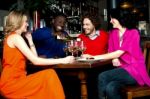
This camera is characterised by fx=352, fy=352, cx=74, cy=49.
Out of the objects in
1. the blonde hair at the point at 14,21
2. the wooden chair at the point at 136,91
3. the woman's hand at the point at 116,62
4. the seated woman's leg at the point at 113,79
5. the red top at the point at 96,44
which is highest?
the blonde hair at the point at 14,21

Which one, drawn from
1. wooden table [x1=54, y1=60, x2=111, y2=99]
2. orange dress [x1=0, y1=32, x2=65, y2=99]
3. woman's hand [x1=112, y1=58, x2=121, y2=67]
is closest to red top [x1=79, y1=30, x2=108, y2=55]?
woman's hand [x1=112, y1=58, x2=121, y2=67]

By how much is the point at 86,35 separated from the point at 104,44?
22cm

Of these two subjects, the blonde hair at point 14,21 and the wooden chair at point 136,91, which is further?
the wooden chair at point 136,91

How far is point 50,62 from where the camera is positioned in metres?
2.98

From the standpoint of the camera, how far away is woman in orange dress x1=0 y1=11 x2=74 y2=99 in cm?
288

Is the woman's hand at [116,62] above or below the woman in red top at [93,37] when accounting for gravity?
below

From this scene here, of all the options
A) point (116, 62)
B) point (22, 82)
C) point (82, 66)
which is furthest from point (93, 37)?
point (22, 82)

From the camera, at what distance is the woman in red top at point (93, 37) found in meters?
3.71

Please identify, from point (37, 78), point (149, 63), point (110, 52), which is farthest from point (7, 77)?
point (149, 63)

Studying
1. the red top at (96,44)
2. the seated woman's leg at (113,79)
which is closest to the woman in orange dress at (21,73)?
the seated woman's leg at (113,79)

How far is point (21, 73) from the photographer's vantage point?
9.87 feet

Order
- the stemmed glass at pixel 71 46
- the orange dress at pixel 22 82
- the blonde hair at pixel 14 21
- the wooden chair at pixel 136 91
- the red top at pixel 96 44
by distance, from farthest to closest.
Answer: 1. the red top at pixel 96 44
2. the stemmed glass at pixel 71 46
3. the wooden chair at pixel 136 91
4. the blonde hair at pixel 14 21
5. the orange dress at pixel 22 82

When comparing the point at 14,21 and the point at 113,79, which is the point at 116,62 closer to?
the point at 113,79

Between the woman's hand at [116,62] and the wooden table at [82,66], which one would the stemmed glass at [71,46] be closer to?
the wooden table at [82,66]
